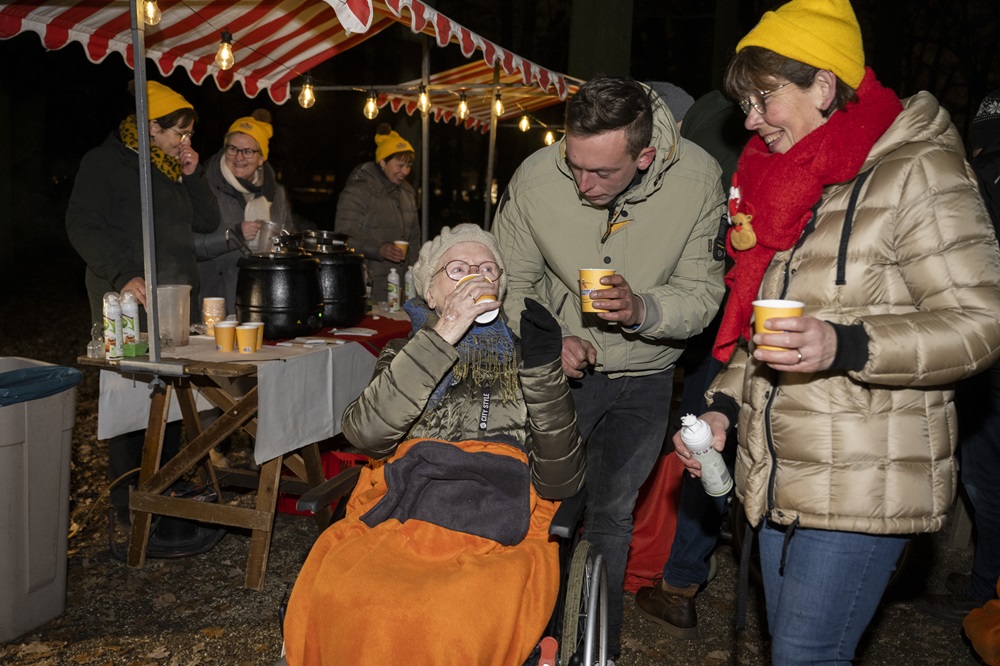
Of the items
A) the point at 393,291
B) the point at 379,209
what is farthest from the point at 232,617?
the point at 379,209

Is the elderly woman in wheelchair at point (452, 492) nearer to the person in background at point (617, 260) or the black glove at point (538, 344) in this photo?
the black glove at point (538, 344)

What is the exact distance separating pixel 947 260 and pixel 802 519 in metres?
0.67

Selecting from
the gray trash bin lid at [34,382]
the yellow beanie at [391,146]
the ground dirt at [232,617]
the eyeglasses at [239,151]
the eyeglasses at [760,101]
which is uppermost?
the yellow beanie at [391,146]

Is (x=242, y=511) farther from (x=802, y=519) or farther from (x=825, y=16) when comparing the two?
(x=825, y=16)

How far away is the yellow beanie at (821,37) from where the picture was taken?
1.89 m

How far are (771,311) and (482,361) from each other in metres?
1.22

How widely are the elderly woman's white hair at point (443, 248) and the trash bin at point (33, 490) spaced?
5.38ft

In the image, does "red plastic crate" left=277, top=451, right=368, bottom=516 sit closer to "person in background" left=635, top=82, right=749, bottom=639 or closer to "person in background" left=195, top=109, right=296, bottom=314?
"person in background" left=195, top=109, right=296, bottom=314

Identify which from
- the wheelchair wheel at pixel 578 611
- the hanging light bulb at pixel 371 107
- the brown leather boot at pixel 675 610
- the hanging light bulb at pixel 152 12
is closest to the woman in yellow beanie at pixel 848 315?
the wheelchair wheel at pixel 578 611

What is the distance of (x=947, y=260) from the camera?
69.7 inches

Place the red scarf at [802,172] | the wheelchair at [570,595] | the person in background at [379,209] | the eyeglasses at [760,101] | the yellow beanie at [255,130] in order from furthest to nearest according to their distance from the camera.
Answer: the person in background at [379,209]
the yellow beanie at [255,130]
the wheelchair at [570,595]
the eyeglasses at [760,101]
the red scarf at [802,172]

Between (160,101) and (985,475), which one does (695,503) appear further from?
(160,101)

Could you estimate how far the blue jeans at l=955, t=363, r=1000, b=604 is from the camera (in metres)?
3.77

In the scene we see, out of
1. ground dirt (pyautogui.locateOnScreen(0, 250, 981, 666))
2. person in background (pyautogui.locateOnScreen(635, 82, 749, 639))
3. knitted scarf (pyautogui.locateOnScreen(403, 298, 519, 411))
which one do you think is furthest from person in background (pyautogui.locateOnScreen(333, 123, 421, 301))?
knitted scarf (pyautogui.locateOnScreen(403, 298, 519, 411))
